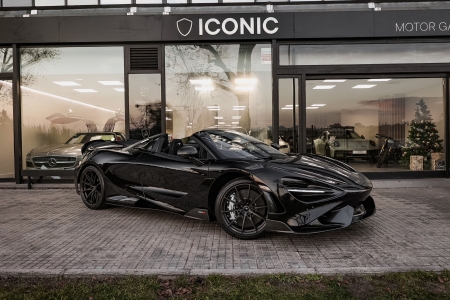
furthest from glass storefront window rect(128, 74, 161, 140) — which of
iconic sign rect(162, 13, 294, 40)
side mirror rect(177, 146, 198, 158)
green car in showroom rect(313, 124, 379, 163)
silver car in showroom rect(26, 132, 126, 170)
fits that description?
side mirror rect(177, 146, 198, 158)

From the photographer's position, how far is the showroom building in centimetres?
937

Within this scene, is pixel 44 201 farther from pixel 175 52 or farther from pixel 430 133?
pixel 430 133

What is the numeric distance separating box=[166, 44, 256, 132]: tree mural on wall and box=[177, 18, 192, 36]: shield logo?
1.47 ft

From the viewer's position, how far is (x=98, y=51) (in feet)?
32.4

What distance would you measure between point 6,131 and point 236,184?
348 inches

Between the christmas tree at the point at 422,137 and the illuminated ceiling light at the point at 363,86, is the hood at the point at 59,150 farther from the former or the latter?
the christmas tree at the point at 422,137

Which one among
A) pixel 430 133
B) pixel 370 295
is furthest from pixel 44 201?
pixel 430 133

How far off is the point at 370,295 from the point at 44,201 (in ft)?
21.9

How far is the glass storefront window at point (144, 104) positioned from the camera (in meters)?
9.67

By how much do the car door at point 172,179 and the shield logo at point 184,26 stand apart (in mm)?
4998

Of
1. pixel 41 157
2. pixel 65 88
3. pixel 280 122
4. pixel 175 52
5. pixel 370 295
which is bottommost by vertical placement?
pixel 370 295

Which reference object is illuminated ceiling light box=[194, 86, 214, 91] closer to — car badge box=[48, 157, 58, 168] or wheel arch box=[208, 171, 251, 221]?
car badge box=[48, 157, 58, 168]

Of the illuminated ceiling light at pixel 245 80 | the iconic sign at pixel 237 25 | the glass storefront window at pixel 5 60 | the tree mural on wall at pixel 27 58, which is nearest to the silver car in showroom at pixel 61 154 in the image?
the tree mural on wall at pixel 27 58

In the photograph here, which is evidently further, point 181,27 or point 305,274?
point 181,27
